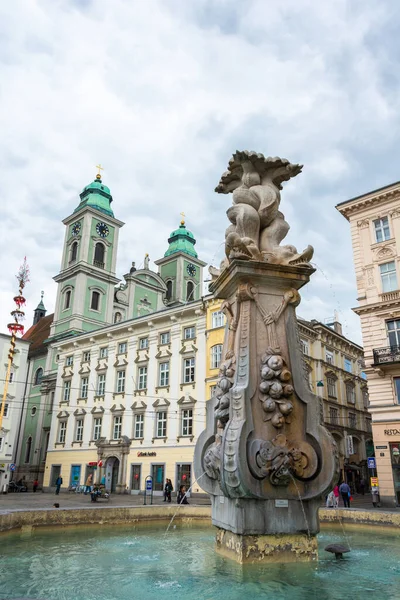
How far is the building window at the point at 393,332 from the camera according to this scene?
26.8m

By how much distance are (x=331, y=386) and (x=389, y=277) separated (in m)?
15.4

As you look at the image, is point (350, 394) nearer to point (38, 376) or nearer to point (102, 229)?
point (102, 229)

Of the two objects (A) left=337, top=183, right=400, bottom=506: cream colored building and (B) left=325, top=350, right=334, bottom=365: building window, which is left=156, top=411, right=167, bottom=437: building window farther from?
(A) left=337, top=183, right=400, bottom=506: cream colored building

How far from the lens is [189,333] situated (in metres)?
36.6

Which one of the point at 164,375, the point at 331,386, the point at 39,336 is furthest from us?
the point at 39,336

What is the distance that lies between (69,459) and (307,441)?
39.0 meters

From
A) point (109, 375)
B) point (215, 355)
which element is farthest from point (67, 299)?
point (215, 355)

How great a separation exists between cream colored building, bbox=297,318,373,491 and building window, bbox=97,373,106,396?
54.9ft

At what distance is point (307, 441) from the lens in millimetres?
7484

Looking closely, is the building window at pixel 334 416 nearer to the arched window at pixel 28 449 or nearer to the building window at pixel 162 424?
the building window at pixel 162 424

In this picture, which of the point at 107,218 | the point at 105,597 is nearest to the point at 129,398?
the point at 107,218

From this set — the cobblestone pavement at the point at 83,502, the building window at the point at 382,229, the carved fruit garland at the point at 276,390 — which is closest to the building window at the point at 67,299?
the cobblestone pavement at the point at 83,502

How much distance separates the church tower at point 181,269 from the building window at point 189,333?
2794 centimetres

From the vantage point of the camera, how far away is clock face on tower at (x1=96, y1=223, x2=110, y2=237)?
58.3 meters
